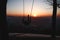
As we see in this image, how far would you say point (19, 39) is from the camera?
10.4 feet

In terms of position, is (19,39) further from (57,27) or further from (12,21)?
(57,27)

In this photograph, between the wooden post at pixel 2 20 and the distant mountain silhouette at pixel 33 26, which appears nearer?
the wooden post at pixel 2 20

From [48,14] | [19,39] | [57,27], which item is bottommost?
[19,39]

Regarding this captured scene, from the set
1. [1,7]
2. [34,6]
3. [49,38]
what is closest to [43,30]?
[49,38]

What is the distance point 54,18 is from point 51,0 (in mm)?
337

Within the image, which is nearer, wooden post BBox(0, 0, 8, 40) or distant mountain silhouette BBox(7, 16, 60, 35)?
wooden post BBox(0, 0, 8, 40)

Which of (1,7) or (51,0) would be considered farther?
(51,0)

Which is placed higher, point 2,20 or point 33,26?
point 2,20

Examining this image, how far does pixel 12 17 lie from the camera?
10.3 ft

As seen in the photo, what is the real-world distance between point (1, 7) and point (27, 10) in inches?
25.6

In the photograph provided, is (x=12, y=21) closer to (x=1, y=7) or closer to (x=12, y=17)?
(x=12, y=17)

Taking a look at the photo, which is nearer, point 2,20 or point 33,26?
point 2,20

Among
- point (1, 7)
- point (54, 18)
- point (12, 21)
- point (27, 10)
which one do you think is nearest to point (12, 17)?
point (12, 21)

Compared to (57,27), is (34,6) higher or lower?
higher
